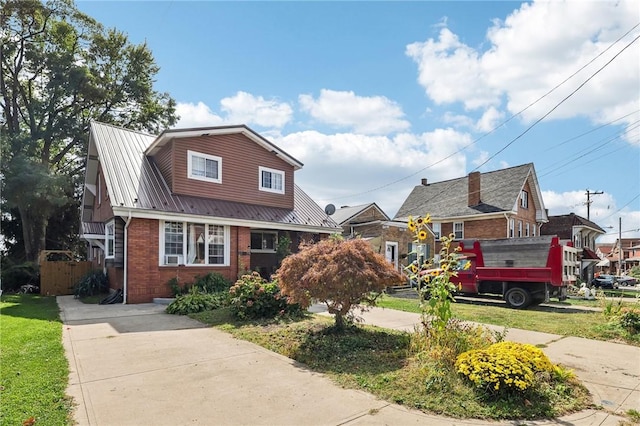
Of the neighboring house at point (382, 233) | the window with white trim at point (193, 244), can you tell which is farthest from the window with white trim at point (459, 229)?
the window with white trim at point (193, 244)

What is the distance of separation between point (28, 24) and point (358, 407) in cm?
3168

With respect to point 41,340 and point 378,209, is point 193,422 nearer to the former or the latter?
point 41,340

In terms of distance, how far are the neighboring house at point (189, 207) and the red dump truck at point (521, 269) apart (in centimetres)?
652

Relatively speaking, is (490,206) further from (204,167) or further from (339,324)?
(339,324)

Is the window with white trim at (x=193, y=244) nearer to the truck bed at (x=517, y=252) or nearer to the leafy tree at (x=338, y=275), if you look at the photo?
the leafy tree at (x=338, y=275)

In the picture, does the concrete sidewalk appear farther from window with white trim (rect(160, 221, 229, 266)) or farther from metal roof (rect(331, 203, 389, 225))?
metal roof (rect(331, 203, 389, 225))


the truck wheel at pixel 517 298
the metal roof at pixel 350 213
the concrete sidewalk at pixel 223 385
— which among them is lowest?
the truck wheel at pixel 517 298

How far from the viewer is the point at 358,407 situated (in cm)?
430

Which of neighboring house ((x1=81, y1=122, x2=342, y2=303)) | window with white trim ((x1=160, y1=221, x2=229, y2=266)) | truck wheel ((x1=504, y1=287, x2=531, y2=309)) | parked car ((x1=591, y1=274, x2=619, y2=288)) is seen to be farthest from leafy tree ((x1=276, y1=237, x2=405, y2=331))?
parked car ((x1=591, y1=274, x2=619, y2=288))

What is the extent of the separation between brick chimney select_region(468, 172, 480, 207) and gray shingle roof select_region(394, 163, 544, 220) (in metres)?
0.40

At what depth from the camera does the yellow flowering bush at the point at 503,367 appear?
4398mm

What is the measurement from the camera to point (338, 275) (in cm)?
668

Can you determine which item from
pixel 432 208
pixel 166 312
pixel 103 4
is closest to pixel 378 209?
pixel 432 208

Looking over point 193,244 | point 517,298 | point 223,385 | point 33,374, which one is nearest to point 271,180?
point 193,244
